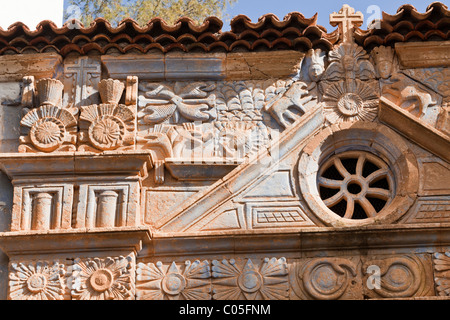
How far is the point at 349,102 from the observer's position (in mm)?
8445

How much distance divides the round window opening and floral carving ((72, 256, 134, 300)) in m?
1.79

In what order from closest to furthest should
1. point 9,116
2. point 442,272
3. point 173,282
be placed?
point 442,272 → point 173,282 → point 9,116

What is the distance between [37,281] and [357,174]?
2.81 metres

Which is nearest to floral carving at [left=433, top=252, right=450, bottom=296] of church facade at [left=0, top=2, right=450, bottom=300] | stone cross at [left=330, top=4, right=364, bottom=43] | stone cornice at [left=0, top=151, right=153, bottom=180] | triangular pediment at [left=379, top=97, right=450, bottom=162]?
church facade at [left=0, top=2, right=450, bottom=300]

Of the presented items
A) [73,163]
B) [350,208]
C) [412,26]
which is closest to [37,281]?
[73,163]

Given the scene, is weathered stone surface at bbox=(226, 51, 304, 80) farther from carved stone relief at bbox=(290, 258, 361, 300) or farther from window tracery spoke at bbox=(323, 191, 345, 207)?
carved stone relief at bbox=(290, 258, 361, 300)

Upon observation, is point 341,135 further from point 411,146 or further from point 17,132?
point 17,132

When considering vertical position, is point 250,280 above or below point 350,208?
below

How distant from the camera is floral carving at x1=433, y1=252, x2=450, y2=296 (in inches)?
296

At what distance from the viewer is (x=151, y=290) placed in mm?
7719

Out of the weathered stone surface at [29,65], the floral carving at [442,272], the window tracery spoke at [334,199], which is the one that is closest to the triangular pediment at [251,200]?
the window tracery spoke at [334,199]

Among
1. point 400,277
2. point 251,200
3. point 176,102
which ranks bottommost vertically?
point 400,277

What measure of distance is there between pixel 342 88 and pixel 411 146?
0.81m

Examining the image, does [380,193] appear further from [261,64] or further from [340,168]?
[261,64]
